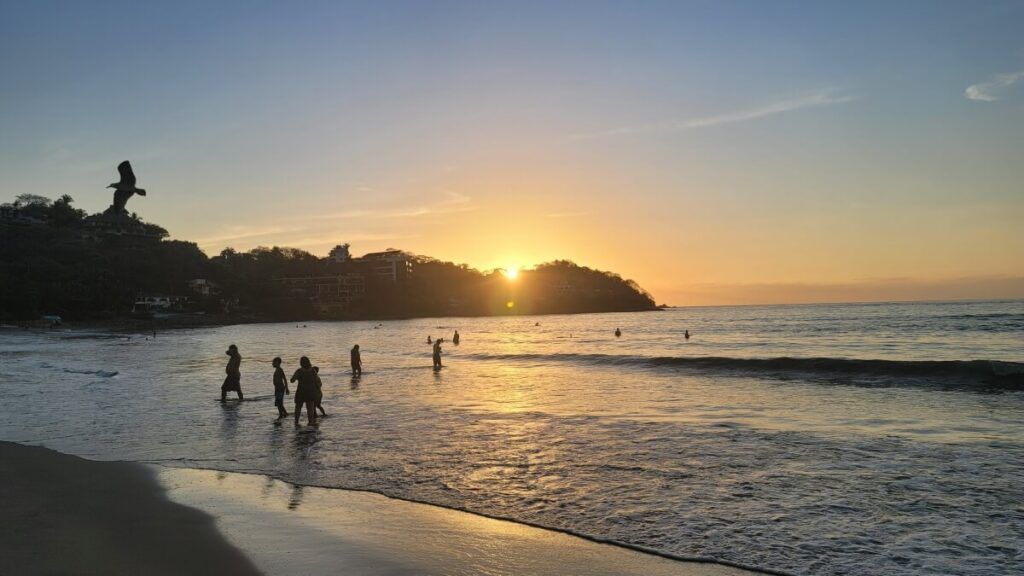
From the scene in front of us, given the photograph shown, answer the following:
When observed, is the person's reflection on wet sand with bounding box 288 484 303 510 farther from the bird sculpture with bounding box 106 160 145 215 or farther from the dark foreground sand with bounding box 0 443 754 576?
the bird sculpture with bounding box 106 160 145 215

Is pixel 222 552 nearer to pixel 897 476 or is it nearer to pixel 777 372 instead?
pixel 897 476

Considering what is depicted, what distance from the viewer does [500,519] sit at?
7961 millimetres

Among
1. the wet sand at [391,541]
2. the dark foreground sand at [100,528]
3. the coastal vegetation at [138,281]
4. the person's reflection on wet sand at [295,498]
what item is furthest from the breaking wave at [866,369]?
the coastal vegetation at [138,281]

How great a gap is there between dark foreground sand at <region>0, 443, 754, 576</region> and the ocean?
642 millimetres

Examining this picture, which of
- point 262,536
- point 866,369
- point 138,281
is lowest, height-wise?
point 866,369

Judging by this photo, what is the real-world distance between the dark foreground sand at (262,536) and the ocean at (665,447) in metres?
0.64

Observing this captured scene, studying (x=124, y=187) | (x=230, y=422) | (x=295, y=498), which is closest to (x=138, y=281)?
(x=124, y=187)

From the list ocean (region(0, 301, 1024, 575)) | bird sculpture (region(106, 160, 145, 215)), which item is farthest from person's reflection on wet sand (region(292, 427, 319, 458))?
bird sculpture (region(106, 160, 145, 215))

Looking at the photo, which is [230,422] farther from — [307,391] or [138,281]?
[138,281]

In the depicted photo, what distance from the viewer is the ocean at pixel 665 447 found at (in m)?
7.39

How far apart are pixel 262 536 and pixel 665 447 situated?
8062mm

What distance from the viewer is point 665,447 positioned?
1244 cm

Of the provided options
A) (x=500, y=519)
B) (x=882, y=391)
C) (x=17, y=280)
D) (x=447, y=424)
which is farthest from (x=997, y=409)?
(x=17, y=280)

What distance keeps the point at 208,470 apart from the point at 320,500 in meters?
3.27
